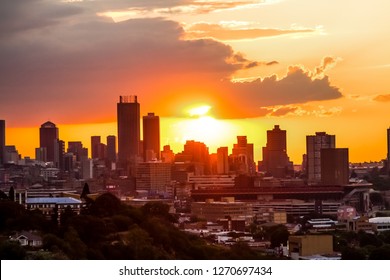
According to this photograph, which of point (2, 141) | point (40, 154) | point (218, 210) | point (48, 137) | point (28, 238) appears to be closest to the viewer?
point (28, 238)

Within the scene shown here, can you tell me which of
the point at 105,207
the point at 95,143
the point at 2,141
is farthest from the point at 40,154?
the point at 105,207

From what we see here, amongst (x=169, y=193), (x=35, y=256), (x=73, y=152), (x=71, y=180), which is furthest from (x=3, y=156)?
(x=35, y=256)

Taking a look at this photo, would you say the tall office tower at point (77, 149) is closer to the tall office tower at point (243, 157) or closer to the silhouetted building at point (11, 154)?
the silhouetted building at point (11, 154)

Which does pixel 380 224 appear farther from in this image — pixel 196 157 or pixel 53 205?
pixel 53 205

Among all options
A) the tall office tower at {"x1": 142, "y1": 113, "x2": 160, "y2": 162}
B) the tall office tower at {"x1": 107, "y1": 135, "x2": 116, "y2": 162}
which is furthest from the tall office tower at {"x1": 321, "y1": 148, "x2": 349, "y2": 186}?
the tall office tower at {"x1": 107, "y1": 135, "x2": 116, "y2": 162}

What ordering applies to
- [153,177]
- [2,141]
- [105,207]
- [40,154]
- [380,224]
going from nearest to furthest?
[105,207]
[2,141]
[380,224]
[40,154]
[153,177]

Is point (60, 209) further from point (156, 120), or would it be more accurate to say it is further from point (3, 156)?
point (3, 156)

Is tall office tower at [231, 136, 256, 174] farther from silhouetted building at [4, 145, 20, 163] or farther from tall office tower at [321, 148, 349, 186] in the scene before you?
silhouetted building at [4, 145, 20, 163]

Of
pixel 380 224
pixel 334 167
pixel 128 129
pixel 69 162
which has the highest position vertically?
pixel 128 129
